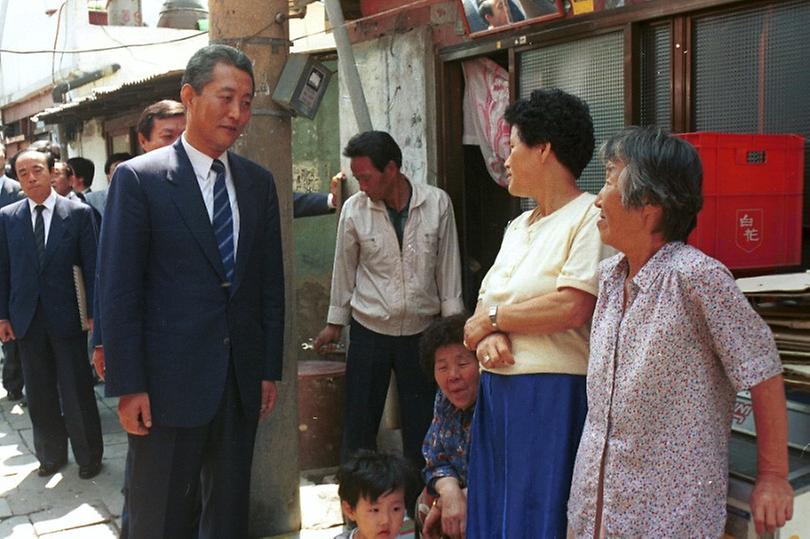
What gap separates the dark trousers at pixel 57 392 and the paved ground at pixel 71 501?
0.19 meters

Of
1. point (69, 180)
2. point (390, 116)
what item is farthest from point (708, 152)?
point (69, 180)

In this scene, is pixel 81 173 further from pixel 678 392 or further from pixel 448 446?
pixel 678 392

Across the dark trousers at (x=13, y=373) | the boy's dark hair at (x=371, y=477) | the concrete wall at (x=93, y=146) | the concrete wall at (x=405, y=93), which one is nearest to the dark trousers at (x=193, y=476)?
the boy's dark hair at (x=371, y=477)

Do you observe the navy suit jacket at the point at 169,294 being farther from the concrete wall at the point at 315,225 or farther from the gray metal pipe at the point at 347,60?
the concrete wall at the point at 315,225

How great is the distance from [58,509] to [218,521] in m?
2.20

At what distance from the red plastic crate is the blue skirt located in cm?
70

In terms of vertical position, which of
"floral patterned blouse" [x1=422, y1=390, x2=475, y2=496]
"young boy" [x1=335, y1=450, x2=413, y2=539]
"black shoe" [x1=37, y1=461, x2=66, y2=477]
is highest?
"floral patterned blouse" [x1=422, y1=390, x2=475, y2=496]

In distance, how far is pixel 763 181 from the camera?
299cm

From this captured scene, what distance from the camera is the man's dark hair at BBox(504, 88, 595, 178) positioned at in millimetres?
2750

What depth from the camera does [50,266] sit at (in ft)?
18.9

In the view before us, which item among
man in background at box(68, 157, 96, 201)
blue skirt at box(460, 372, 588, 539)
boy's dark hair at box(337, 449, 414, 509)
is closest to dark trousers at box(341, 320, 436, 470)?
boy's dark hair at box(337, 449, 414, 509)

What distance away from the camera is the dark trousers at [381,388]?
15.3 feet

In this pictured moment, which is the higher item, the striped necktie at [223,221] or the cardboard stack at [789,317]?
the striped necktie at [223,221]

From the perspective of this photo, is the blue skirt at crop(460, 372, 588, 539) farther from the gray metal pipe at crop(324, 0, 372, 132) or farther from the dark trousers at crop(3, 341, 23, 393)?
the dark trousers at crop(3, 341, 23, 393)
